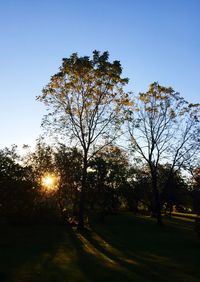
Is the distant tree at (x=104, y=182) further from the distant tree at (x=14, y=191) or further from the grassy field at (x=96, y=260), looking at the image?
the grassy field at (x=96, y=260)

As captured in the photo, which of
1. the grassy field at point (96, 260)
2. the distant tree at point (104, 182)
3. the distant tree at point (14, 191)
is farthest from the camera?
the distant tree at point (104, 182)

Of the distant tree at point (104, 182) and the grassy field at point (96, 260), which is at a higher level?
the distant tree at point (104, 182)

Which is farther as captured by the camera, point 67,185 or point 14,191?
point 67,185

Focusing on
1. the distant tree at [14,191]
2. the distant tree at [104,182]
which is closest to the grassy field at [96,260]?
the distant tree at [14,191]

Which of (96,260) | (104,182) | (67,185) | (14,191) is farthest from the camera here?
(104,182)

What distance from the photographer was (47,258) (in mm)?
24812

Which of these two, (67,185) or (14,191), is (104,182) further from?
(14,191)

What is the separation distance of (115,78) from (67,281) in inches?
1178

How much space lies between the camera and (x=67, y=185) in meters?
64.2

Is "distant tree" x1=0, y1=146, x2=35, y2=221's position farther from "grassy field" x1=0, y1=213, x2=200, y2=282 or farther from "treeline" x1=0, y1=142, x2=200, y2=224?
"grassy field" x1=0, y1=213, x2=200, y2=282

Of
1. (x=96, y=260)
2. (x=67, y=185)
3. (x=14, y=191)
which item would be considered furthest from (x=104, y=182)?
(x=96, y=260)

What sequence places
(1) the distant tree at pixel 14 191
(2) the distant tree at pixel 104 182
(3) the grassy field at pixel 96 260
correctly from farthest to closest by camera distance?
(2) the distant tree at pixel 104 182 → (1) the distant tree at pixel 14 191 → (3) the grassy field at pixel 96 260

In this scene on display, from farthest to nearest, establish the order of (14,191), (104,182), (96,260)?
(104,182)
(14,191)
(96,260)

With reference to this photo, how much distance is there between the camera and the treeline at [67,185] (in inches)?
1938
